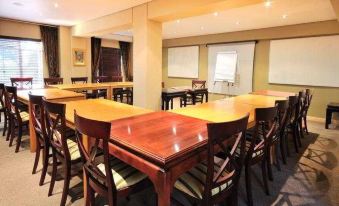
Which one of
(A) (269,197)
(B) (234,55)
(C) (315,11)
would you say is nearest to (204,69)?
(B) (234,55)

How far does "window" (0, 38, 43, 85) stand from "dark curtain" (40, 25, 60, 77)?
0.23m

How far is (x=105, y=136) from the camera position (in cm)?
127

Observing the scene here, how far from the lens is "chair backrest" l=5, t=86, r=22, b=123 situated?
10.2ft

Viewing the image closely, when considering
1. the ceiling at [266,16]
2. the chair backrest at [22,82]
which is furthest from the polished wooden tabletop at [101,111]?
the chair backrest at [22,82]

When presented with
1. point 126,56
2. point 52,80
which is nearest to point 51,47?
point 52,80

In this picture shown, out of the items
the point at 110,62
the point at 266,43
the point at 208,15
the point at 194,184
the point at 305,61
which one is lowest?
the point at 194,184

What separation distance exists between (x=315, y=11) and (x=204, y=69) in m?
4.10

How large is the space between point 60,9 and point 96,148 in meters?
4.70

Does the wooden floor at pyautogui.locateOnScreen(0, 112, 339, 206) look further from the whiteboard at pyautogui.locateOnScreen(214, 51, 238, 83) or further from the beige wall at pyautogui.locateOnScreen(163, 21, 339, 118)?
the whiteboard at pyautogui.locateOnScreen(214, 51, 238, 83)

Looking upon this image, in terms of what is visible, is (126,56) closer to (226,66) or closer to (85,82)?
(85,82)

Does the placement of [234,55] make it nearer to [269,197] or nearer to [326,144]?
[326,144]

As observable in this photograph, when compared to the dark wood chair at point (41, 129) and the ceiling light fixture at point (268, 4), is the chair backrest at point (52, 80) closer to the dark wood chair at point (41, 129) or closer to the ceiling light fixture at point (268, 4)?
the dark wood chair at point (41, 129)

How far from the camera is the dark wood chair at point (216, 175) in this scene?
1.28 metres

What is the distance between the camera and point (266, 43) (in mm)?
6574
